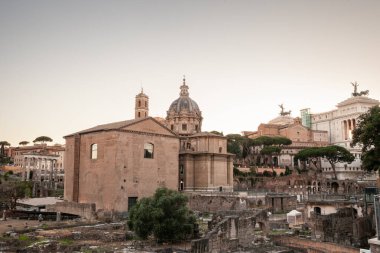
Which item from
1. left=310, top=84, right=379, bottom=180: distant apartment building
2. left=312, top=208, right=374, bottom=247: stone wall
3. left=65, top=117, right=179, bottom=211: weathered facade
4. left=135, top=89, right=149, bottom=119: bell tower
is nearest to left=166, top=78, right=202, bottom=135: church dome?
left=135, top=89, right=149, bottom=119: bell tower

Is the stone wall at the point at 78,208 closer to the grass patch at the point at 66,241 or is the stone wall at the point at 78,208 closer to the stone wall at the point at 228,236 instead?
the grass patch at the point at 66,241

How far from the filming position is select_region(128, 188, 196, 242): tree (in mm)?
24859

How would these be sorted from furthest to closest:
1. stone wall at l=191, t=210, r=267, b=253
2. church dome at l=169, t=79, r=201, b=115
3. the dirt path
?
church dome at l=169, t=79, r=201, b=115
the dirt path
stone wall at l=191, t=210, r=267, b=253

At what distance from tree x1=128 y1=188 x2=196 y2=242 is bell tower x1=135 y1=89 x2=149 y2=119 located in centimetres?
3248

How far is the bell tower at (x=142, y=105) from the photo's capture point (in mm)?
57438

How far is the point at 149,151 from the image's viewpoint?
139 ft

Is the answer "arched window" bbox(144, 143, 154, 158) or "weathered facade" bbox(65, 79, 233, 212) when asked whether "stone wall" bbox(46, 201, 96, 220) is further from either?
"arched window" bbox(144, 143, 154, 158)

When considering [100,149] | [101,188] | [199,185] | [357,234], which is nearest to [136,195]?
[101,188]

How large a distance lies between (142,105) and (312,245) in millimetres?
38214

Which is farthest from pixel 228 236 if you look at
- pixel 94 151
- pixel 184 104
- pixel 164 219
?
pixel 184 104

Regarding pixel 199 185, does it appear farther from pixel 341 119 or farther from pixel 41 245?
pixel 341 119

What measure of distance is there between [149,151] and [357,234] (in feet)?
74.8

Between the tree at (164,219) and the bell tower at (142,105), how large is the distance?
32480 millimetres

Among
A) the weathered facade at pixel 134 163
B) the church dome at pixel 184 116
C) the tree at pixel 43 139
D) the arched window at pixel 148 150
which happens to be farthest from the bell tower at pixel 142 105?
the tree at pixel 43 139
